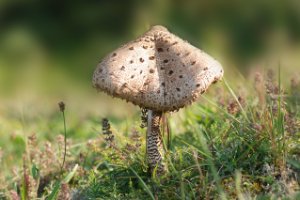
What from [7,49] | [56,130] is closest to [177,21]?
[7,49]

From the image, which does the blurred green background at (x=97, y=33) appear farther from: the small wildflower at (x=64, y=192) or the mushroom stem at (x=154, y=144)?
the small wildflower at (x=64, y=192)

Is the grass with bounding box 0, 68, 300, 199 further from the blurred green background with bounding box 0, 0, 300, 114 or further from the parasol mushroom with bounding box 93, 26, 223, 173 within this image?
the blurred green background with bounding box 0, 0, 300, 114

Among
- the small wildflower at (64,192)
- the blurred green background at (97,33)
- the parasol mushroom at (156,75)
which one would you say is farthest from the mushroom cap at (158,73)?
the blurred green background at (97,33)

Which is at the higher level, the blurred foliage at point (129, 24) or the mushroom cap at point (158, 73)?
the blurred foliage at point (129, 24)

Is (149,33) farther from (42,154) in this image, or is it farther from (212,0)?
(212,0)

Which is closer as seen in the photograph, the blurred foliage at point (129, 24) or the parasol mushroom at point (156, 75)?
the parasol mushroom at point (156, 75)

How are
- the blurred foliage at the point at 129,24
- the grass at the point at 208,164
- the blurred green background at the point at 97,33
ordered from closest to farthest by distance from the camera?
the grass at the point at 208,164 → the blurred green background at the point at 97,33 → the blurred foliage at the point at 129,24

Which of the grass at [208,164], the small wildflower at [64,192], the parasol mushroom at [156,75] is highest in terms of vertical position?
the parasol mushroom at [156,75]

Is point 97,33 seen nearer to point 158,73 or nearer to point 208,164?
point 158,73
